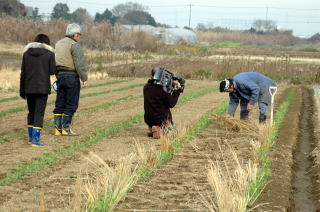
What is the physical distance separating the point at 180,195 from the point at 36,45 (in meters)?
3.92

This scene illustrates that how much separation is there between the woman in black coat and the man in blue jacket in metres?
3.07

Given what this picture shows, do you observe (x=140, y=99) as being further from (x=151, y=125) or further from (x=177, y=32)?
(x=177, y=32)

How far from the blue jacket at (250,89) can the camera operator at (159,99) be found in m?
1.38

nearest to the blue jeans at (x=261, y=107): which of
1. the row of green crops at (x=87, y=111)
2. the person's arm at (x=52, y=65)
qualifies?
the row of green crops at (x=87, y=111)

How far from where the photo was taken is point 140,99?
16.4 m

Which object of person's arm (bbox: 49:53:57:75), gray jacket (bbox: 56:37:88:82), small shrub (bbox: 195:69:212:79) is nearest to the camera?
person's arm (bbox: 49:53:57:75)

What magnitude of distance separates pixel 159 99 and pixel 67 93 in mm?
1516

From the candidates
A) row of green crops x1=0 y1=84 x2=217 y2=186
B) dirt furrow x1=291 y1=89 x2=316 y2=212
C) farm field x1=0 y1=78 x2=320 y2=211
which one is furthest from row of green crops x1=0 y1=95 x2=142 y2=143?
dirt furrow x1=291 y1=89 x2=316 y2=212

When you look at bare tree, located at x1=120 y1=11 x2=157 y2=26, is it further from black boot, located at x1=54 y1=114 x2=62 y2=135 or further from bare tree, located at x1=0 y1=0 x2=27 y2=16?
black boot, located at x1=54 y1=114 x2=62 y2=135

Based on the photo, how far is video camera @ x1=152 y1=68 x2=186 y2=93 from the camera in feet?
31.6

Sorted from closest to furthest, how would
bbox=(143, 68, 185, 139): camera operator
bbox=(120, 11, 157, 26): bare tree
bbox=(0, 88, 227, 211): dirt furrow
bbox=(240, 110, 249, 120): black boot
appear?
bbox=(0, 88, 227, 211): dirt furrow < bbox=(143, 68, 185, 139): camera operator < bbox=(240, 110, 249, 120): black boot < bbox=(120, 11, 157, 26): bare tree

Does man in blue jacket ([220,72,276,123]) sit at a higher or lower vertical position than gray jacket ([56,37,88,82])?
lower

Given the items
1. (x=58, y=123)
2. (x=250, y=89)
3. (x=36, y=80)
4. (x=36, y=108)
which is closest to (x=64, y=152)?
(x=36, y=108)

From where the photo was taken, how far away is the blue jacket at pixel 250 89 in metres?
10.5
